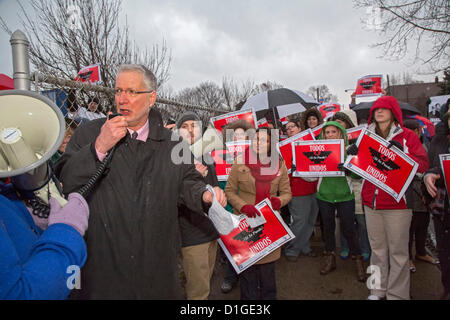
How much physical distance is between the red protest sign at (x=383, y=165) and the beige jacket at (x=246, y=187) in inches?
29.0

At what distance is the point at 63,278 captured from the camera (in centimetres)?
98

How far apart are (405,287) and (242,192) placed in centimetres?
195

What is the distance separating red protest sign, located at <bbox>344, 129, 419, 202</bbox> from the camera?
2.91 m

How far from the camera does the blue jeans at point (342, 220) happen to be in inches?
155

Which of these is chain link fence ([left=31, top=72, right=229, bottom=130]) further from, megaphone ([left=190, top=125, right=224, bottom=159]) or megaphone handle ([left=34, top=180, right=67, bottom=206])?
megaphone handle ([left=34, top=180, right=67, bottom=206])

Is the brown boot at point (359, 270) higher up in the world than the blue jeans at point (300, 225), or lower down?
lower down

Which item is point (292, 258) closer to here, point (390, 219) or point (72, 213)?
point (390, 219)

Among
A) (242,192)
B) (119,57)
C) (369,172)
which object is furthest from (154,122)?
(119,57)

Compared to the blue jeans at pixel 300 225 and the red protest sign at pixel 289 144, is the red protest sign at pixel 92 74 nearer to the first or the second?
the red protest sign at pixel 289 144

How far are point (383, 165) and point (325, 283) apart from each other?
5.70 feet

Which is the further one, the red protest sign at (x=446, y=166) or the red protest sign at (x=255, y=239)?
the red protest sign at (x=255, y=239)

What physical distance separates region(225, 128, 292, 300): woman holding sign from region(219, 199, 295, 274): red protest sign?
0.11m

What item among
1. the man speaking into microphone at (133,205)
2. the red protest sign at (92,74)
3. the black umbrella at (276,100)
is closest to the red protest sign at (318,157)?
the black umbrella at (276,100)

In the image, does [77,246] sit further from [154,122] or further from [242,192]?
[242,192]
